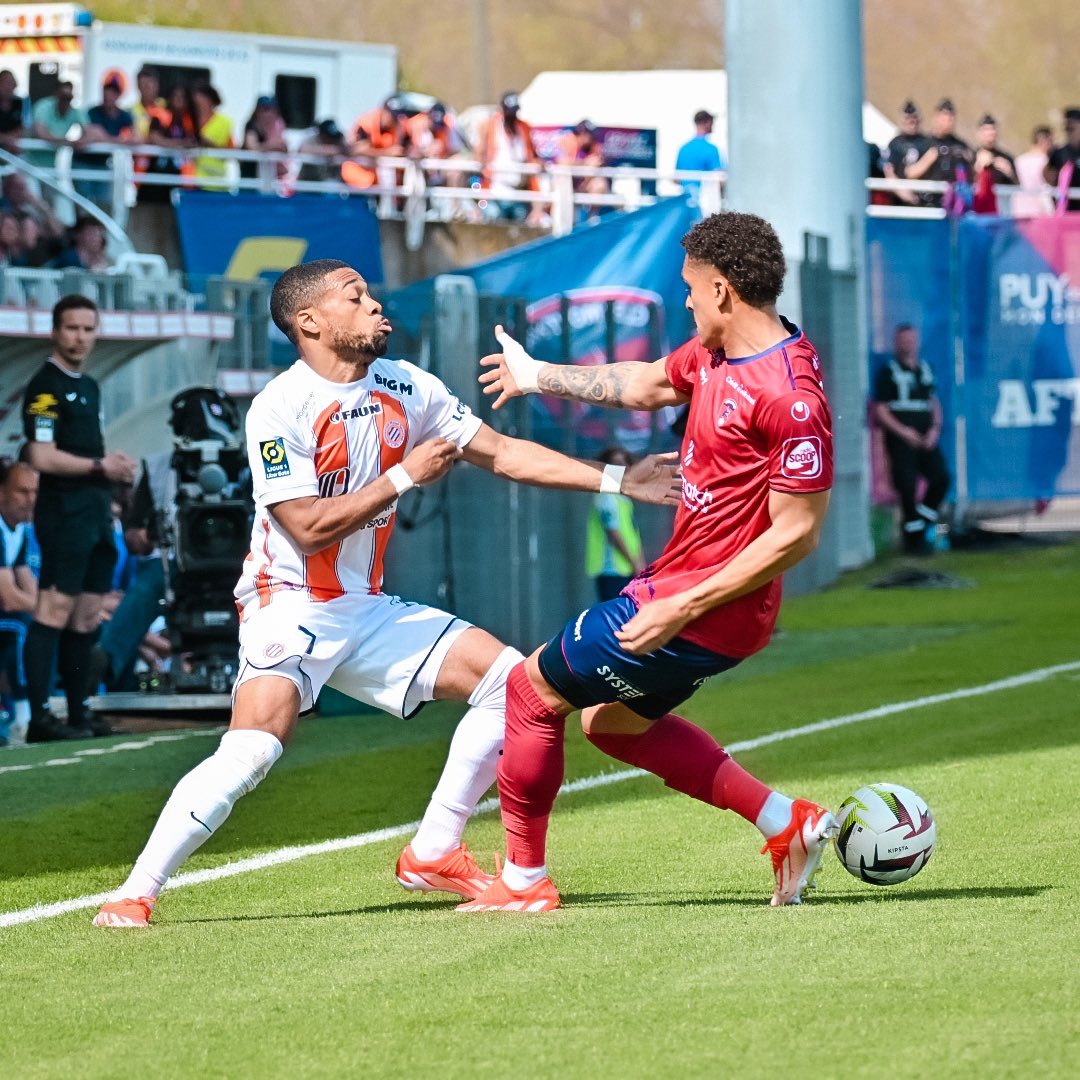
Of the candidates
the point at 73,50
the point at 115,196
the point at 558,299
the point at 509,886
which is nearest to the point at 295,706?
the point at 509,886

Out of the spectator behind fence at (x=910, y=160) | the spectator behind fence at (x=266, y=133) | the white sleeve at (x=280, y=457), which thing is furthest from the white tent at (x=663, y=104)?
the white sleeve at (x=280, y=457)

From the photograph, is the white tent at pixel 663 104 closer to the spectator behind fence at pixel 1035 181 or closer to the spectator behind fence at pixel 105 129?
the spectator behind fence at pixel 1035 181

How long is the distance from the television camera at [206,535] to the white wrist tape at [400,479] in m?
5.67

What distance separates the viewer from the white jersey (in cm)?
638

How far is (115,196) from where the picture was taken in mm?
19781

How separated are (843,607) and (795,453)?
38.6 ft

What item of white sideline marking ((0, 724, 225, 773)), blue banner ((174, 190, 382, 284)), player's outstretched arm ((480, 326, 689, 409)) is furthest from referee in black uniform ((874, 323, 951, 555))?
player's outstretched arm ((480, 326, 689, 409))

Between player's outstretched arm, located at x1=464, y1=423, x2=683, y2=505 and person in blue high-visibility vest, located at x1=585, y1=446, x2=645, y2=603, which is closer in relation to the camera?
player's outstretched arm, located at x1=464, y1=423, x2=683, y2=505

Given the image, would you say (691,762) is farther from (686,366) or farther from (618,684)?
(686,366)

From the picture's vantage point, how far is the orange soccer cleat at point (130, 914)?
20.5 feet

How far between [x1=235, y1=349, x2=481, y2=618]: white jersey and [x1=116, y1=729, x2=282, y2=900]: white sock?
1.59 feet

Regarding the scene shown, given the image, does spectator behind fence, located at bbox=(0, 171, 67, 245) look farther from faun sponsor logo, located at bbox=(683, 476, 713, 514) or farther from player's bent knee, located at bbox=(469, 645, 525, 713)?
faun sponsor logo, located at bbox=(683, 476, 713, 514)

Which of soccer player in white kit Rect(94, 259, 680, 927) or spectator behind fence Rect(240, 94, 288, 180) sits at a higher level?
spectator behind fence Rect(240, 94, 288, 180)

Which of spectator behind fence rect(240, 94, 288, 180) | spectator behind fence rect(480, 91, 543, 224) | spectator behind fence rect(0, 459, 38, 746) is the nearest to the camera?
spectator behind fence rect(0, 459, 38, 746)
